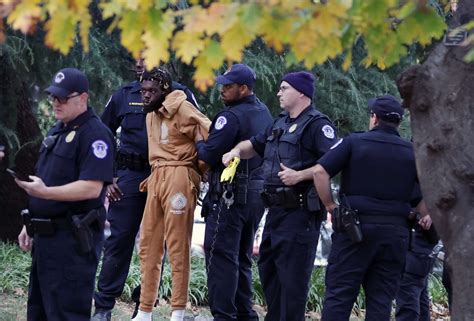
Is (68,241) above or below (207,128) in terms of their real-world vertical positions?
below

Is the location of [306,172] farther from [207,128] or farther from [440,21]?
[440,21]

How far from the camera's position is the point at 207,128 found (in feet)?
27.3

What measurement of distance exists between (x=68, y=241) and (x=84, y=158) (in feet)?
1.80

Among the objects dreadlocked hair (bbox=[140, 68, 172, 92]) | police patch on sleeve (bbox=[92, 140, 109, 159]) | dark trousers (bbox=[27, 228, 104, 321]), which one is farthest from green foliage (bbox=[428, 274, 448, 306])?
police patch on sleeve (bbox=[92, 140, 109, 159])

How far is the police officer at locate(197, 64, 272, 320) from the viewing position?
26.9ft

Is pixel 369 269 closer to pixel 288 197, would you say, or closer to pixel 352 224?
pixel 352 224

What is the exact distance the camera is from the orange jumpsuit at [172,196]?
8188 millimetres

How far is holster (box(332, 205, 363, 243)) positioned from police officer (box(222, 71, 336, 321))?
355 mm

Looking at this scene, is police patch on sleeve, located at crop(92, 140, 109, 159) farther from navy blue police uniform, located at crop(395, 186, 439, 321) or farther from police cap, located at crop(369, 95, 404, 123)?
navy blue police uniform, located at crop(395, 186, 439, 321)

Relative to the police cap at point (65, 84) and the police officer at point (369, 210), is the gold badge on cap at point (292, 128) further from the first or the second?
the police cap at point (65, 84)

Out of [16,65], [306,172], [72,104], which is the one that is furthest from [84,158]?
[16,65]

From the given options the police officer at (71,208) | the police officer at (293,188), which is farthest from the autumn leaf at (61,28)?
the police officer at (293,188)

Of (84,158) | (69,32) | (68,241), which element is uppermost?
(69,32)

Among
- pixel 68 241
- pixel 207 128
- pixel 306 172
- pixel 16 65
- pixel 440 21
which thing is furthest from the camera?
pixel 16 65
